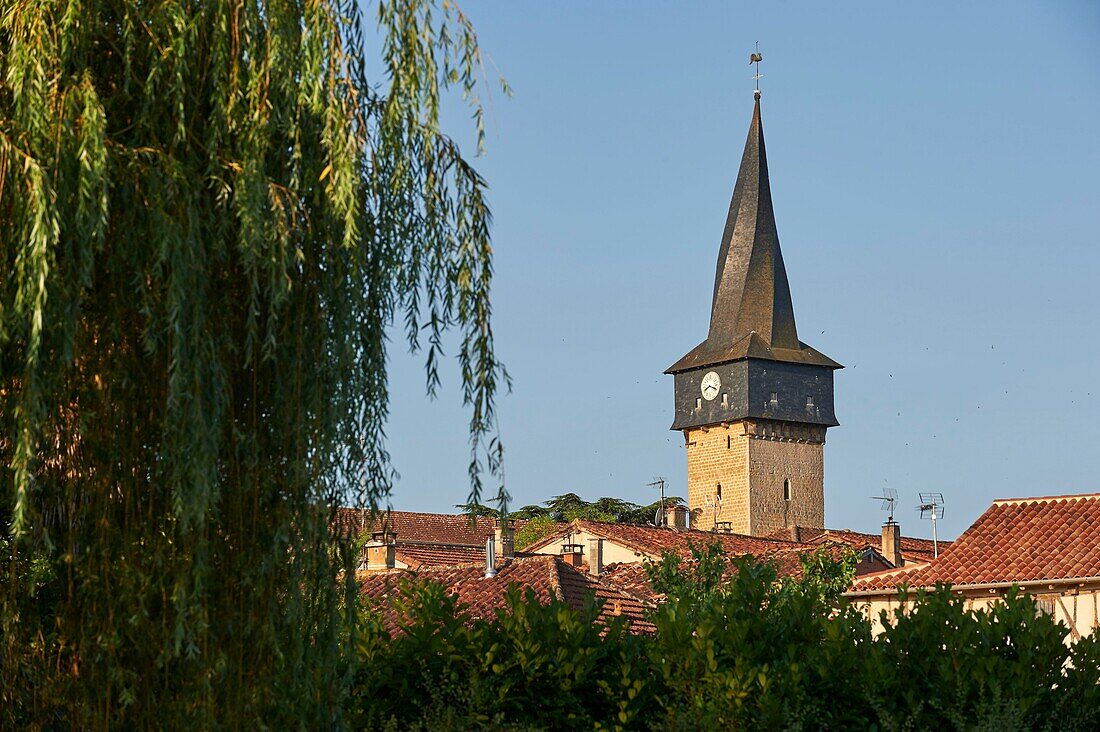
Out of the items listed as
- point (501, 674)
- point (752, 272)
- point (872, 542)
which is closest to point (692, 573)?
point (501, 674)

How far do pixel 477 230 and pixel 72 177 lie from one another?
2.14 m

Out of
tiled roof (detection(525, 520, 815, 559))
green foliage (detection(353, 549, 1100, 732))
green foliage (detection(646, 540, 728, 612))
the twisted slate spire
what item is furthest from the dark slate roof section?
green foliage (detection(353, 549, 1100, 732))

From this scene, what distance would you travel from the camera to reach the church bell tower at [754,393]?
85812mm

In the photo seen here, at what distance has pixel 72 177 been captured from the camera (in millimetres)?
6676

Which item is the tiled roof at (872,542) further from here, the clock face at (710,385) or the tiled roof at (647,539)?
the clock face at (710,385)

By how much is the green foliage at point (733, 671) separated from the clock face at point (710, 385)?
7548 cm

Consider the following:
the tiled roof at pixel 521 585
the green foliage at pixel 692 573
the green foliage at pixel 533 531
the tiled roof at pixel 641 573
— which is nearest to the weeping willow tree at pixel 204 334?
the green foliage at pixel 692 573

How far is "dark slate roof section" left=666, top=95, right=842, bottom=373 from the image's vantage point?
86.9 m

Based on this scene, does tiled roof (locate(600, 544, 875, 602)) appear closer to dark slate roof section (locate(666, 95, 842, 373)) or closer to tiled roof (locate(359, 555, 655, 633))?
tiled roof (locate(359, 555, 655, 633))

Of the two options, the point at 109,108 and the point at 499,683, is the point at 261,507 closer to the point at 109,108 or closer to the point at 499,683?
the point at 109,108

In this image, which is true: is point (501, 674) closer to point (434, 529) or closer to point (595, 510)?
point (434, 529)

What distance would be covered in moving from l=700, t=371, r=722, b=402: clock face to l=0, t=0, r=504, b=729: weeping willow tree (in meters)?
80.2

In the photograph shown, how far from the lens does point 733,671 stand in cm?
1107

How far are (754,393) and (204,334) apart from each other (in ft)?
263
